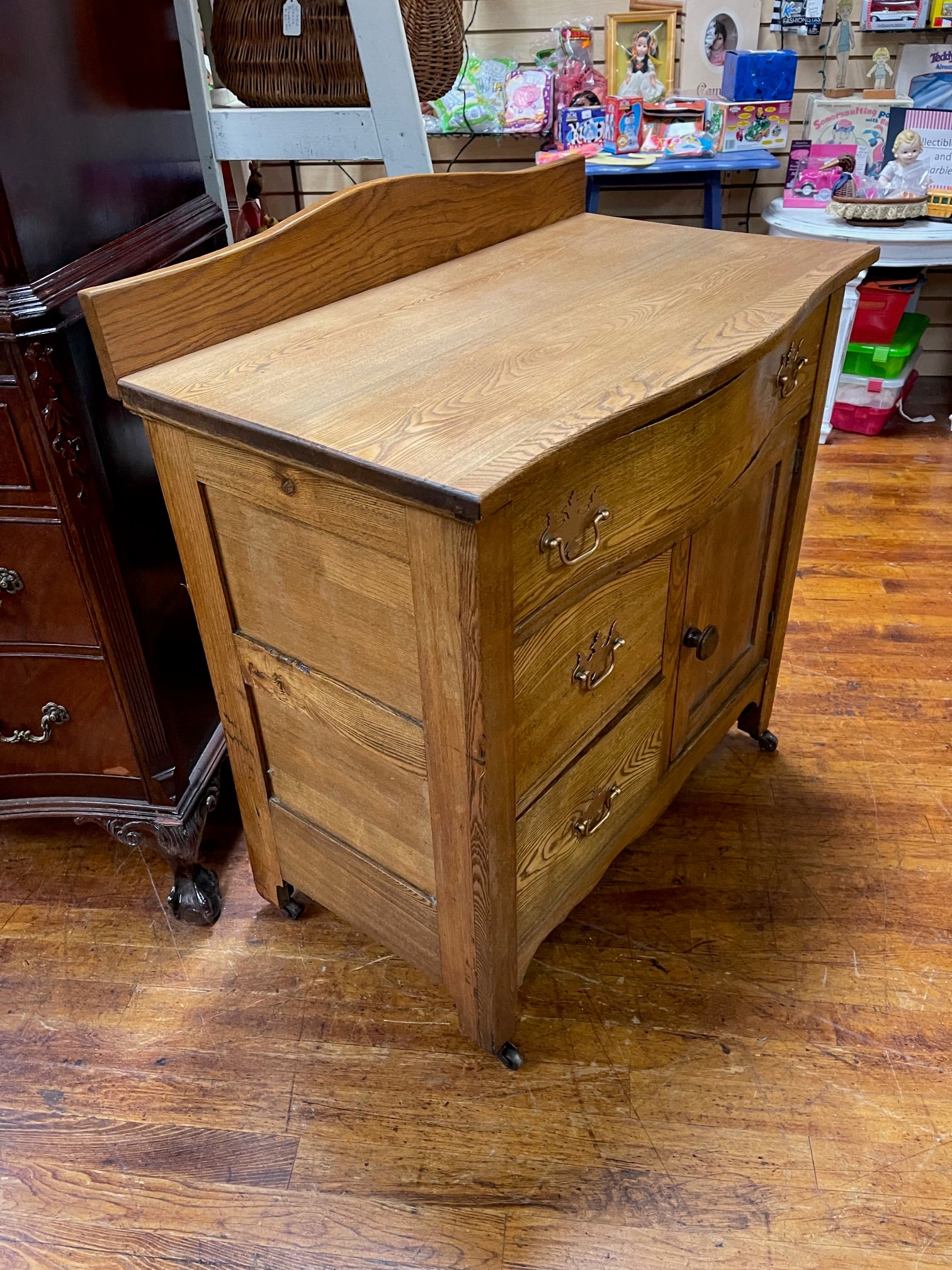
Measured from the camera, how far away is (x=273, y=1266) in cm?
109

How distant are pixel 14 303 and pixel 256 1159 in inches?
42.0

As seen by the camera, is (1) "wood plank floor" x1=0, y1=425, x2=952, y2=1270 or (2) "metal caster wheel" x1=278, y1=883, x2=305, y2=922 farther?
(2) "metal caster wheel" x1=278, y1=883, x2=305, y2=922

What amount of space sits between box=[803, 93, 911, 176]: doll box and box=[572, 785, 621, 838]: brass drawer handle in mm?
2427

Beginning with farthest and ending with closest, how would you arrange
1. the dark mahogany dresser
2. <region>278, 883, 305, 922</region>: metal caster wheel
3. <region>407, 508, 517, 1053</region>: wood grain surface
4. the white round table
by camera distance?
the white round table
<region>278, 883, 305, 922</region>: metal caster wheel
the dark mahogany dresser
<region>407, 508, 517, 1053</region>: wood grain surface

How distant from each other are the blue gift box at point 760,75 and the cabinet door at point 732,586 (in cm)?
182

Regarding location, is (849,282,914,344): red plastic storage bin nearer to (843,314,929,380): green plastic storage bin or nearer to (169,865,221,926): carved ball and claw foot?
(843,314,929,380): green plastic storage bin

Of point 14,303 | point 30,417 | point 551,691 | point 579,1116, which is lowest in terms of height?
point 579,1116

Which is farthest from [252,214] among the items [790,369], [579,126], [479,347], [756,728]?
[579,126]

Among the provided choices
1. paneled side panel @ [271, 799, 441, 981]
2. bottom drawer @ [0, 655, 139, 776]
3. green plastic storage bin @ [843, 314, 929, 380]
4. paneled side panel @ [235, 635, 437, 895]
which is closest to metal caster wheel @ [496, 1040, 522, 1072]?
paneled side panel @ [271, 799, 441, 981]

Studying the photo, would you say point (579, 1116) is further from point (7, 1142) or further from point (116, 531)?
point (116, 531)

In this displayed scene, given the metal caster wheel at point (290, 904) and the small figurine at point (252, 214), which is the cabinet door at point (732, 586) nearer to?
the metal caster wheel at point (290, 904)

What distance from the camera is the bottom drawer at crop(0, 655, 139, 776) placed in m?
1.35

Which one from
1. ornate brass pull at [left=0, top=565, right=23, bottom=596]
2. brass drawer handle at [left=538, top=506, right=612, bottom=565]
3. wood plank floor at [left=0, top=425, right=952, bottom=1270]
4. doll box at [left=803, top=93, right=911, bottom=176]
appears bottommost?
wood plank floor at [left=0, top=425, right=952, bottom=1270]

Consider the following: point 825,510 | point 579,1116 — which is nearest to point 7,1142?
point 579,1116
